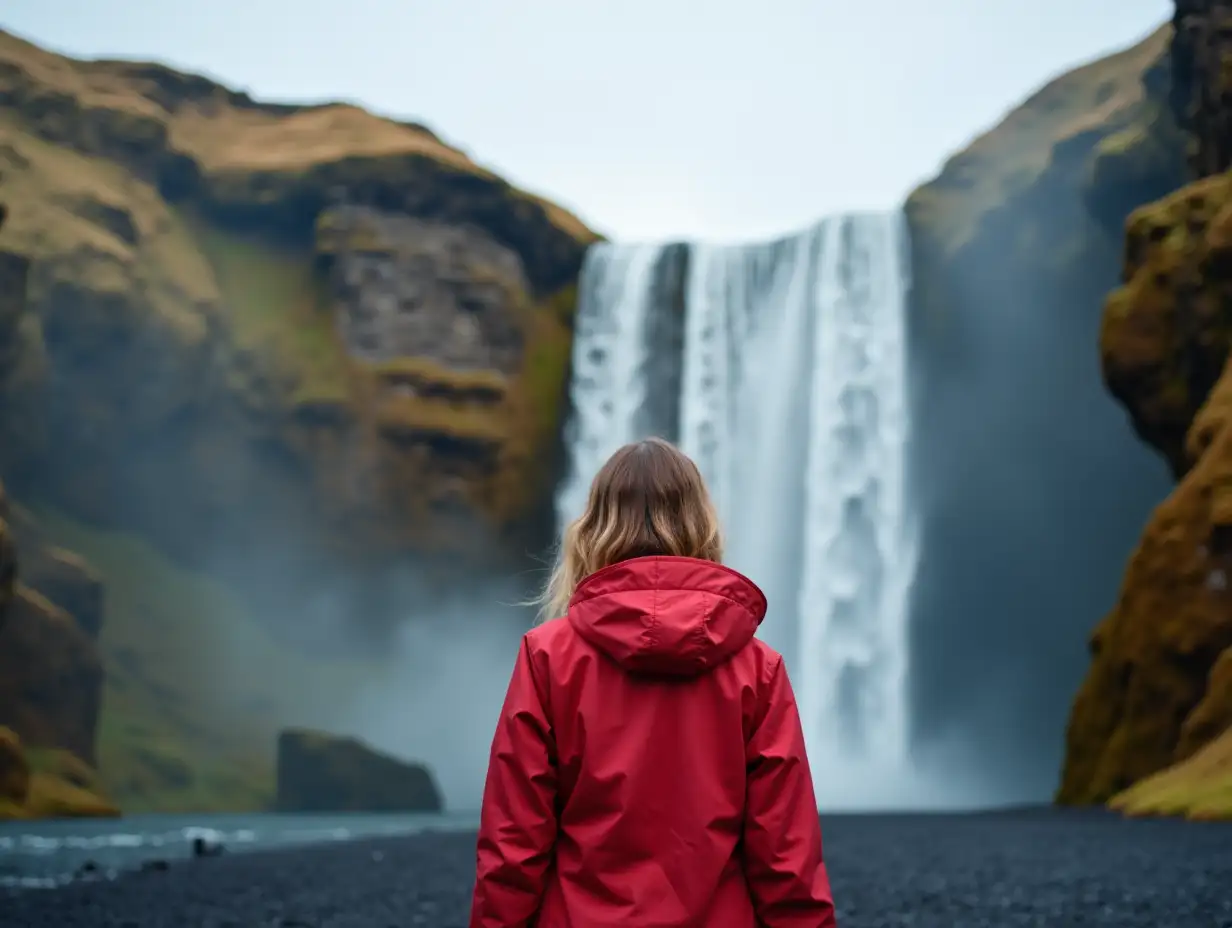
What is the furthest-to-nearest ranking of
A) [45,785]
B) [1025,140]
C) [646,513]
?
[1025,140] < [45,785] < [646,513]

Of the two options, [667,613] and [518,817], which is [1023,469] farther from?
[518,817]

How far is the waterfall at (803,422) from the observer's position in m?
37.2

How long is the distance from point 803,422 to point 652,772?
1556 inches

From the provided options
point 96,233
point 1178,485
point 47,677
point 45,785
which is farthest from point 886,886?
point 96,233

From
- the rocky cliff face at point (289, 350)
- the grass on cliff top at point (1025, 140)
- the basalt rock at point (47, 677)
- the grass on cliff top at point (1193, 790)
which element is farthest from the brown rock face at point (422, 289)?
the grass on cliff top at point (1193, 790)

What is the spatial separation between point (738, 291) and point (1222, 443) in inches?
990

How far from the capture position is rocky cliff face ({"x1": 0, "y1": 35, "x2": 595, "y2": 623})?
4862 cm

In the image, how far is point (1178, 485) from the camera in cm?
2498

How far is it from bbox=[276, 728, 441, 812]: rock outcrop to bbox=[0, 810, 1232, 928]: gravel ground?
21.6 meters

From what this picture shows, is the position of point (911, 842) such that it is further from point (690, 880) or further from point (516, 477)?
point (516, 477)

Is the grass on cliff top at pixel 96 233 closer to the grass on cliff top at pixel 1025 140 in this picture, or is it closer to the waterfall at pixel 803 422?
the waterfall at pixel 803 422

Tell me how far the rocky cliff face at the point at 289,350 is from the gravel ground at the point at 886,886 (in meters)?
31.6

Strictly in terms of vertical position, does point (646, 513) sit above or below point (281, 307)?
below

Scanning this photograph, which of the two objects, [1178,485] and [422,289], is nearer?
[1178,485]
